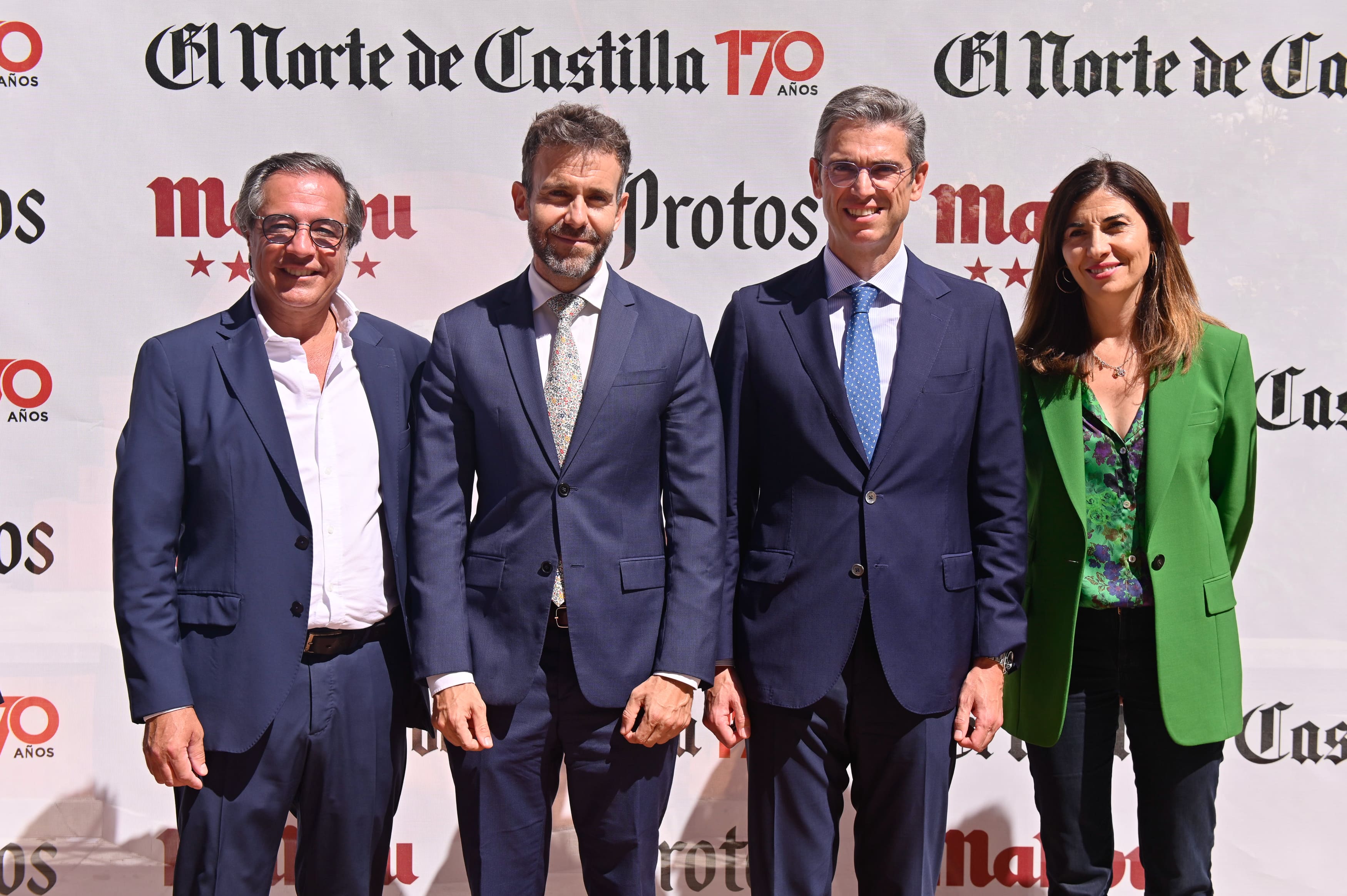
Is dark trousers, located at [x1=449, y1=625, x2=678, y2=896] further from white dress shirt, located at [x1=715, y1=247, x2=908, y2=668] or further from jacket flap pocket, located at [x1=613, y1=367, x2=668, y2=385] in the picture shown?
jacket flap pocket, located at [x1=613, y1=367, x2=668, y2=385]

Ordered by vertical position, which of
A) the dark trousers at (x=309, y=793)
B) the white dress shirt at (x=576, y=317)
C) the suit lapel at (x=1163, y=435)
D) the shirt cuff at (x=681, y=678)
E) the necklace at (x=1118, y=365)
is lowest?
the dark trousers at (x=309, y=793)

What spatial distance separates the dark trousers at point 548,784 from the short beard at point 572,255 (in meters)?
0.68

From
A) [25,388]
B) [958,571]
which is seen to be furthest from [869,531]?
[25,388]

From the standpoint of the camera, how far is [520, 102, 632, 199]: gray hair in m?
2.00

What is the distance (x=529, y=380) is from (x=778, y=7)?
1.60m

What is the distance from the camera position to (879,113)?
2043 millimetres

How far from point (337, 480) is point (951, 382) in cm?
120

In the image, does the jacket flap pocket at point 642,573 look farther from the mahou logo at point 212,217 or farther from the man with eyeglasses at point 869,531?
the mahou logo at point 212,217

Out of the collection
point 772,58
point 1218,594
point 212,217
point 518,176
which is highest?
point 772,58

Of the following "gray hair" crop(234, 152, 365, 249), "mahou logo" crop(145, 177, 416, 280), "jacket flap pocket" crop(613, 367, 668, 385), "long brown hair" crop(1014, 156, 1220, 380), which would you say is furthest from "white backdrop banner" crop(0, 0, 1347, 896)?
"jacket flap pocket" crop(613, 367, 668, 385)

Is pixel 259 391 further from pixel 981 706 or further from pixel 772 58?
pixel 772 58

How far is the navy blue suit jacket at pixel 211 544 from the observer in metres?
1.99

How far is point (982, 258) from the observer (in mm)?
3084

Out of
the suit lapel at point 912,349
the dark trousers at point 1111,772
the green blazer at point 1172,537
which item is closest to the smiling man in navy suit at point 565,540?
the suit lapel at point 912,349
